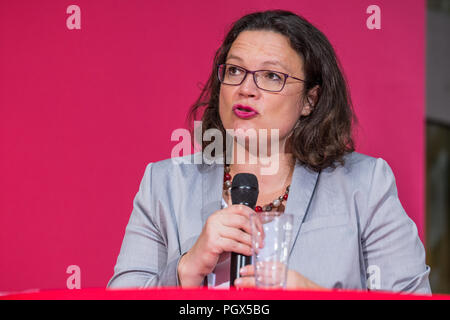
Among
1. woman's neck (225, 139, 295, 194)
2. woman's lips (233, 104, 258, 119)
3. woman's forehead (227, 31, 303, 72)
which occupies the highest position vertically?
woman's forehead (227, 31, 303, 72)

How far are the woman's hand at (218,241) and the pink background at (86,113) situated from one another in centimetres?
78

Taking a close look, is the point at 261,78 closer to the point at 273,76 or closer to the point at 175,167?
the point at 273,76

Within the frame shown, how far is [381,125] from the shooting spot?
2350mm

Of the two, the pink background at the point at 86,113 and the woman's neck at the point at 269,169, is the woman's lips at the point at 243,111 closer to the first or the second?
the woman's neck at the point at 269,169

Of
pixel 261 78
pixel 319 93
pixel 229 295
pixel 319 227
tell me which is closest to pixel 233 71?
pixel 261 78

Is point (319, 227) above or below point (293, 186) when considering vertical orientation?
below

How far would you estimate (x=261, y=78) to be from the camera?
1.74m

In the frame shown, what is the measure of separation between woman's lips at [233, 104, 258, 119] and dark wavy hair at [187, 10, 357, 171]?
24 centimetres

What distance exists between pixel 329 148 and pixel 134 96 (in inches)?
31.7

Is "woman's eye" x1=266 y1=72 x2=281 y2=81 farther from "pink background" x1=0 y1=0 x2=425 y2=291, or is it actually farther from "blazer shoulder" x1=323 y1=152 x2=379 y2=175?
"pink background" x1=0 y1=0 x2=425 y2=291

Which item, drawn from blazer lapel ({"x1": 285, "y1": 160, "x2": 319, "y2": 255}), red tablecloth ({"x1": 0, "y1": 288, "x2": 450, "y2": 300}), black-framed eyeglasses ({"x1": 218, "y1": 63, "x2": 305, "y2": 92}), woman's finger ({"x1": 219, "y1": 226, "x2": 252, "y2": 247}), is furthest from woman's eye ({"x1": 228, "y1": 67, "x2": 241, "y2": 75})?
red tablecloth ({"x1": 0, "y1": 288, "x2": 450, "y2": 300})

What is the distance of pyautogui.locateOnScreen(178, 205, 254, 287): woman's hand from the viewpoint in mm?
1307

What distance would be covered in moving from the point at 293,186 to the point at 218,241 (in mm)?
477

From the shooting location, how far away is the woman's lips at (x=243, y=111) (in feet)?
5.55
